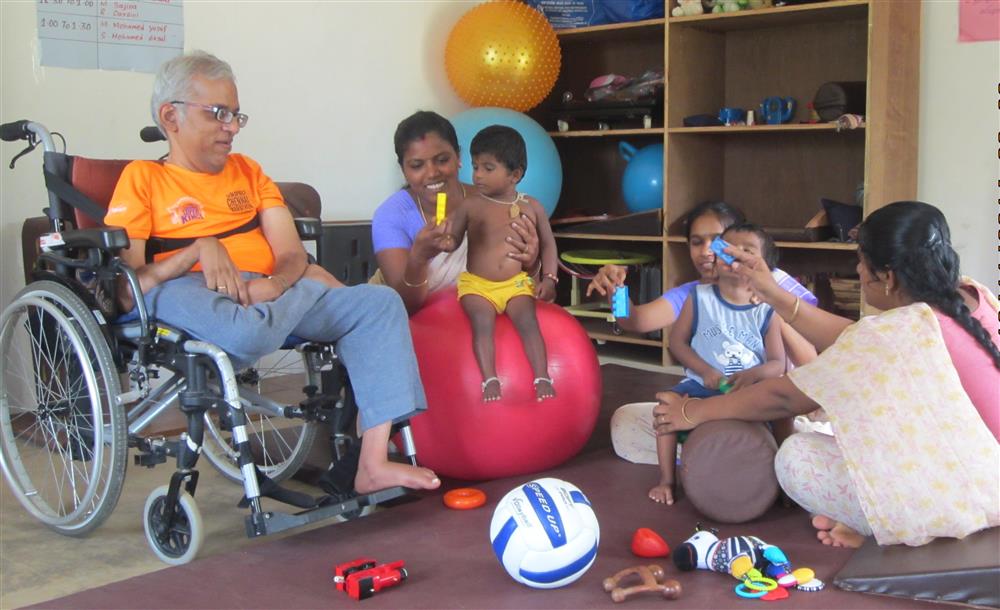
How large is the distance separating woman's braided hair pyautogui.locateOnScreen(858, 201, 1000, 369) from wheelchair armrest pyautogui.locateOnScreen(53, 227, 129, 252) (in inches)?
63.6

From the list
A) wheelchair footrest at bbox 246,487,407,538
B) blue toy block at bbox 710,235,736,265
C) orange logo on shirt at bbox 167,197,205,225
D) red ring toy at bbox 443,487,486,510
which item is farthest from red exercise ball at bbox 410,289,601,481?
orange logo on shirt at bbox 167,197,205,225

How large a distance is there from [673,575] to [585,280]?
3298mm

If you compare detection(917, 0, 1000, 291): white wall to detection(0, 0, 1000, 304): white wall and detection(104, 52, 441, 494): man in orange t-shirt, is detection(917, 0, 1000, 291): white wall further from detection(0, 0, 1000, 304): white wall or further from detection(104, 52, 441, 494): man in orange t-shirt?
detection(104, 52, 441, 494): man in orange t-shirt

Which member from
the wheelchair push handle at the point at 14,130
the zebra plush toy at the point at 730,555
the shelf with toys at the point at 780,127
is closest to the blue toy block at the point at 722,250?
the zebra plush toy at the point at 730,555

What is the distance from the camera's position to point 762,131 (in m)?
4.66

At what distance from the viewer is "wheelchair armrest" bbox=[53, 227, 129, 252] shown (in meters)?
2.25

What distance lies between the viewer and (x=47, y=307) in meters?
2.39

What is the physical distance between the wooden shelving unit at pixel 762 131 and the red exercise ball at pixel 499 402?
1.92 meters

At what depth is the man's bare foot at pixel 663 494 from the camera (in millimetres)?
2494

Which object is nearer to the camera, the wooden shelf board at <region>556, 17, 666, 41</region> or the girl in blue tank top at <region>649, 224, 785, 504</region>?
the girl in blue tank top at <region>649, 224, 785, 504</region>

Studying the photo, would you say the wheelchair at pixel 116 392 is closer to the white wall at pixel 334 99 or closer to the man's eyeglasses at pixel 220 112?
the man's eyeglasses at pixel 220 112

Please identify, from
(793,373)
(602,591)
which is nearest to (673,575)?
(602,591)

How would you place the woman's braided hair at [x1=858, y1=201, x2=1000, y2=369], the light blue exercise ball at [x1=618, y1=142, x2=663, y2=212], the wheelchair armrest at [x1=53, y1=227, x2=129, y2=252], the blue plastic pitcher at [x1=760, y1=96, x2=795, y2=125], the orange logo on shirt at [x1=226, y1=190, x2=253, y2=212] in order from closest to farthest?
1. the woman's braided hair at [x1=858, y1=201, x2=1000, y2=369]
2. the wheelchair armrest at [x1=53, y1=227, x2=129, y2=252]
3. the orange logo on shirt at [x1=226, y1=190, x2=253, y2=212]
4. the blue plastic pitcher at [x1=760, y1=96, x2=795, y2=125]
5. the light blue exercise ball at [x1=618, y1=142, x2=663, y2=212]

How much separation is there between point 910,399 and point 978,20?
277cm
